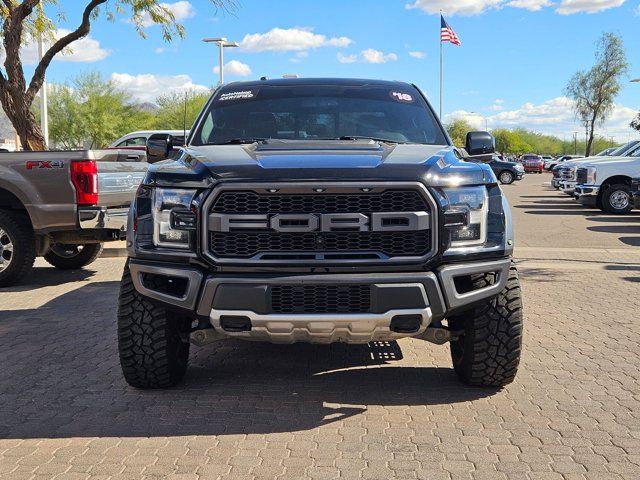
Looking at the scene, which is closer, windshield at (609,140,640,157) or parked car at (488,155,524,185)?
windshield at (609,140,640,157)

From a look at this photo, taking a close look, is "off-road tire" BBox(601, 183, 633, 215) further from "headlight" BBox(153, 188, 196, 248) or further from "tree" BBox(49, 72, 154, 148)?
"tree" BBox(49, 72, 154, 148)

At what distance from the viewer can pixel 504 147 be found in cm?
13275

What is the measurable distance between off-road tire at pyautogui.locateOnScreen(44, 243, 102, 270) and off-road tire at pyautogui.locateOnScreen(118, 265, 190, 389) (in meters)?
5.65

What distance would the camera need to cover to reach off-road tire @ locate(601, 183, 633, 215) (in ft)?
62.7

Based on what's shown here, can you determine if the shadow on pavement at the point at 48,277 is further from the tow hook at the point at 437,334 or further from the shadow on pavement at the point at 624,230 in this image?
the shadow on pavement at the point at 624,230

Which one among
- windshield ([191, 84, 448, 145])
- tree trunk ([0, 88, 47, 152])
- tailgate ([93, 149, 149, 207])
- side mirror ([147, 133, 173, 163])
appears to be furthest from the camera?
tree trunk ([0, 88, 47, 152])

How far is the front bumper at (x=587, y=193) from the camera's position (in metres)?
19.5

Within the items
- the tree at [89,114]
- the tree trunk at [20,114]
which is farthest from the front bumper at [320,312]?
the tree at [89,114]

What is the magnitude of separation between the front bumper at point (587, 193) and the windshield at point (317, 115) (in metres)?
15.1

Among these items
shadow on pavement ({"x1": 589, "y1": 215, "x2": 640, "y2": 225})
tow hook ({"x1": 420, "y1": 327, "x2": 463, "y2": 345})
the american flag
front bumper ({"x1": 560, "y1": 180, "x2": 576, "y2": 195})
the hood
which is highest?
the american flag

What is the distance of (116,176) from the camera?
8141 mm

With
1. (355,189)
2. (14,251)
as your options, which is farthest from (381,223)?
(14,251)

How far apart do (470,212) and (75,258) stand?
283 inches

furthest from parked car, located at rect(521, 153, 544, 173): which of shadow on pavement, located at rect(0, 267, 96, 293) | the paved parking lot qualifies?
the paved parking lot
